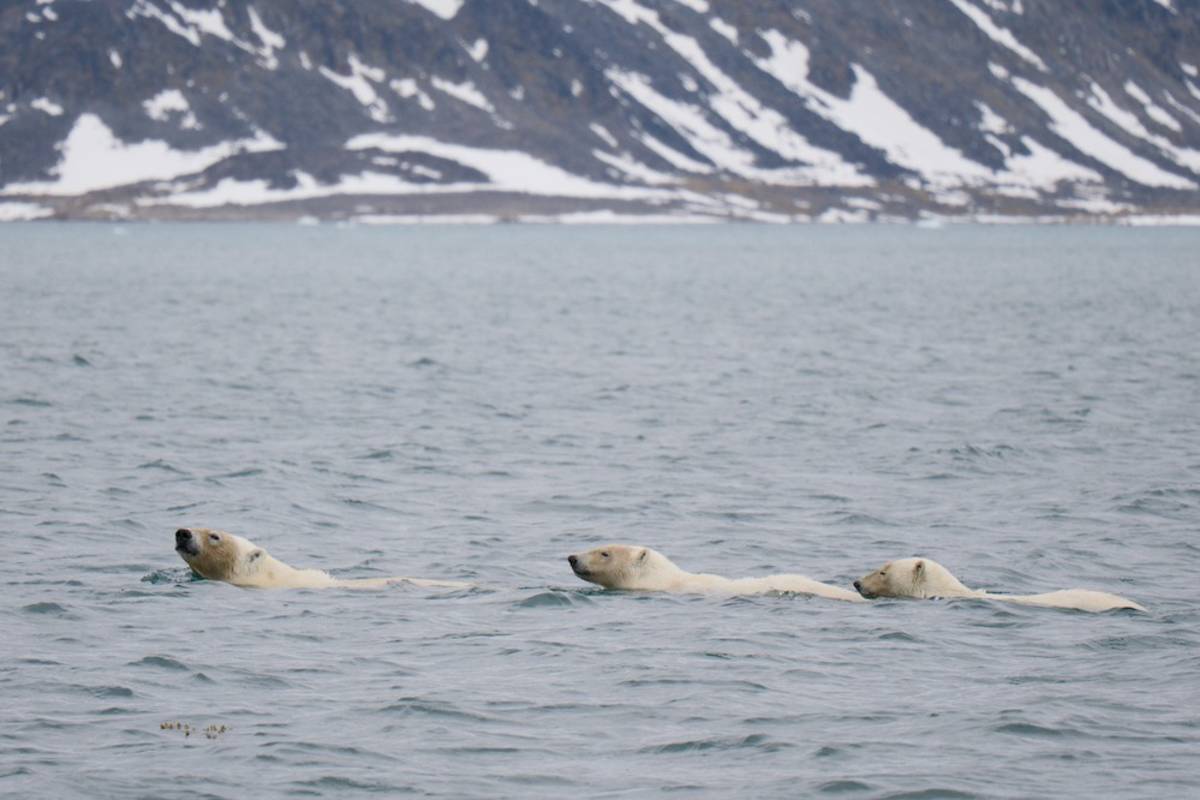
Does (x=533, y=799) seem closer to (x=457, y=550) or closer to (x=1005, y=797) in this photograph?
(x=1005, y=797)

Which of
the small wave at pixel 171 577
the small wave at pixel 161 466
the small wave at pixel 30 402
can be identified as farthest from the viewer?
the small wave at pixel 30 402

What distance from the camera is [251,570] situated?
22938mm

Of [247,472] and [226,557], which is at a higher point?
[226,557]

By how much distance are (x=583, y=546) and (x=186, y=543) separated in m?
5.99

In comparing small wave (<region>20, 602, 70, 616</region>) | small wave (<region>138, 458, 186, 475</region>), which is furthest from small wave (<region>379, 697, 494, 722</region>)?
small wave (<region>138, 458, 186, 475</region>)

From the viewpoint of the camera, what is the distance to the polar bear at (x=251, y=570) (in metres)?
22.8

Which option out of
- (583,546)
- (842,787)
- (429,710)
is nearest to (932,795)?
(842,787)

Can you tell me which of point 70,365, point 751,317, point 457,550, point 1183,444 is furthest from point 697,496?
point 751,317

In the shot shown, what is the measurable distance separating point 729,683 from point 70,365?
3782cm

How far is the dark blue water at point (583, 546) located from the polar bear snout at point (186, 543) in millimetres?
479

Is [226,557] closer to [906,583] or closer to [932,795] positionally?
[906,583]

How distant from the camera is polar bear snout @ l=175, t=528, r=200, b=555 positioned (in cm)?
2231

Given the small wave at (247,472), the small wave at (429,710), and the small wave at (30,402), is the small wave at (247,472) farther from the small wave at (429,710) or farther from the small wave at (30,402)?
the small wave at (429,710)

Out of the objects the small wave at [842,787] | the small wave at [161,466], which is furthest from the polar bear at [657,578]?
the small wave at [161,466]
